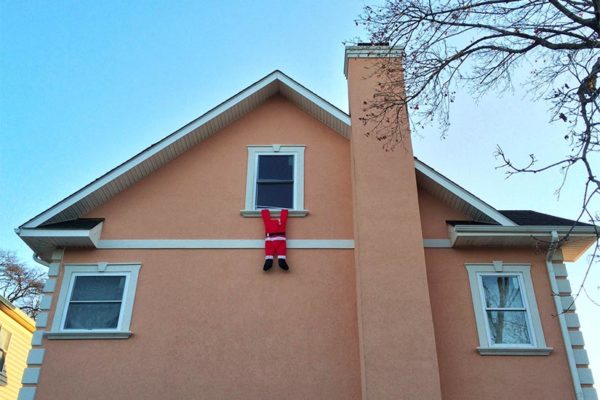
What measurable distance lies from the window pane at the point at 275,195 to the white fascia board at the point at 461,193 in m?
2.33

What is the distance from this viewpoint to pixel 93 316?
30.2ft

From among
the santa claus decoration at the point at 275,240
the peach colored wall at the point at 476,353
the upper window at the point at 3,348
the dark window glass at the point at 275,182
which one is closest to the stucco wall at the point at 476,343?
the peach colored wall at the point at 476,353

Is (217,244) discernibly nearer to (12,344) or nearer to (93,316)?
(93,316)

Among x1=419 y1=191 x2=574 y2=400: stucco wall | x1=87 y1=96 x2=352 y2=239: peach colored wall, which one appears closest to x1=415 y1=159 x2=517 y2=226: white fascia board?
x1=419 y1=191 x2=574 y2=400: stucco wall

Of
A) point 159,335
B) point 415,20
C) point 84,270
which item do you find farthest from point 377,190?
point 84,270

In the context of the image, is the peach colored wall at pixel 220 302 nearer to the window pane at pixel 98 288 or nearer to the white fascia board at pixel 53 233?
the window pane at pixel 98 288

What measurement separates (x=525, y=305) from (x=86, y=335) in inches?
277

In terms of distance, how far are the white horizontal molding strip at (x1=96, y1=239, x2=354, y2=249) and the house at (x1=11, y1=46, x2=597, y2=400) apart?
0.03 metres

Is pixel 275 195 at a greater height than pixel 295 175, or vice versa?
pixel 295 175

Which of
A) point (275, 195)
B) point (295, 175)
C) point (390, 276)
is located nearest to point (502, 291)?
point (390, 276)

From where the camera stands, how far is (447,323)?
892 centimetres

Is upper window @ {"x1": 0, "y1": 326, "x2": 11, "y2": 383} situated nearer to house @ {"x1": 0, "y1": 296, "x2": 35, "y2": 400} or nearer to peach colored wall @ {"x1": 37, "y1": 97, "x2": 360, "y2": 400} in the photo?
house @ {"x1": 0, "y1": 296, "x2": 35, "y2": 400}

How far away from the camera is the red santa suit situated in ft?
31.1

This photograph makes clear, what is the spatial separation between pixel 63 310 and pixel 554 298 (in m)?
7.98
